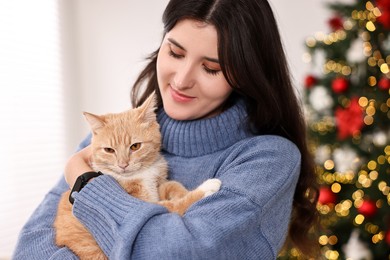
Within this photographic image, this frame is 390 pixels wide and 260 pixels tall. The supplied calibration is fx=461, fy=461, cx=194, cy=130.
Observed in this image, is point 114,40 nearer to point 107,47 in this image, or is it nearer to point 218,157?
point 107,47

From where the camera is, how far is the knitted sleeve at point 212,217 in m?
1.19

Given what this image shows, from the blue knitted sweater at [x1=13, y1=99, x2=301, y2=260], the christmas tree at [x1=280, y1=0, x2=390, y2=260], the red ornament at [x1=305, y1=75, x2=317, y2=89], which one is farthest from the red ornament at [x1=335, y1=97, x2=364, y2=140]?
the blue knitted sweater at [x1=13, y1=99, x2=301, y2=260]

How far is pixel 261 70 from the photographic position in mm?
1645

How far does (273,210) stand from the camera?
1405 millimetres

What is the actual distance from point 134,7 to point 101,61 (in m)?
0.54

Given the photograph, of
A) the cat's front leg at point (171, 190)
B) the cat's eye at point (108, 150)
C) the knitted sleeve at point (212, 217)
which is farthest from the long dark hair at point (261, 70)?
the cat's eye at point (108, 150)

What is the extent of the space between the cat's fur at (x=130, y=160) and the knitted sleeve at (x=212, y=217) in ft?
0.55

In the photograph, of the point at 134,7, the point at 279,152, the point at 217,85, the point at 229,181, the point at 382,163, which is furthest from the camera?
the point at 134,7

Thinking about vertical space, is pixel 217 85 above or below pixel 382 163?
above

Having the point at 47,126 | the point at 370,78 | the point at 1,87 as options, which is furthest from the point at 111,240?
the point at 47,126

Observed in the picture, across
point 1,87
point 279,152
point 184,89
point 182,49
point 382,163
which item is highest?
point 182,49

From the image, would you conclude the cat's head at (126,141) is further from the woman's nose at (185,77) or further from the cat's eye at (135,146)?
the woman's nose at (185,77)

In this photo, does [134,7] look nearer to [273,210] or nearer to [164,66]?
[164,66]

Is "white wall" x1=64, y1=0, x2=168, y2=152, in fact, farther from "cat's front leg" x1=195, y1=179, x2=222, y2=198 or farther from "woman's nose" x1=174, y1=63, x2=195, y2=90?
"cat's front leg" x1=195, y1=179, x2=222, y2=198
